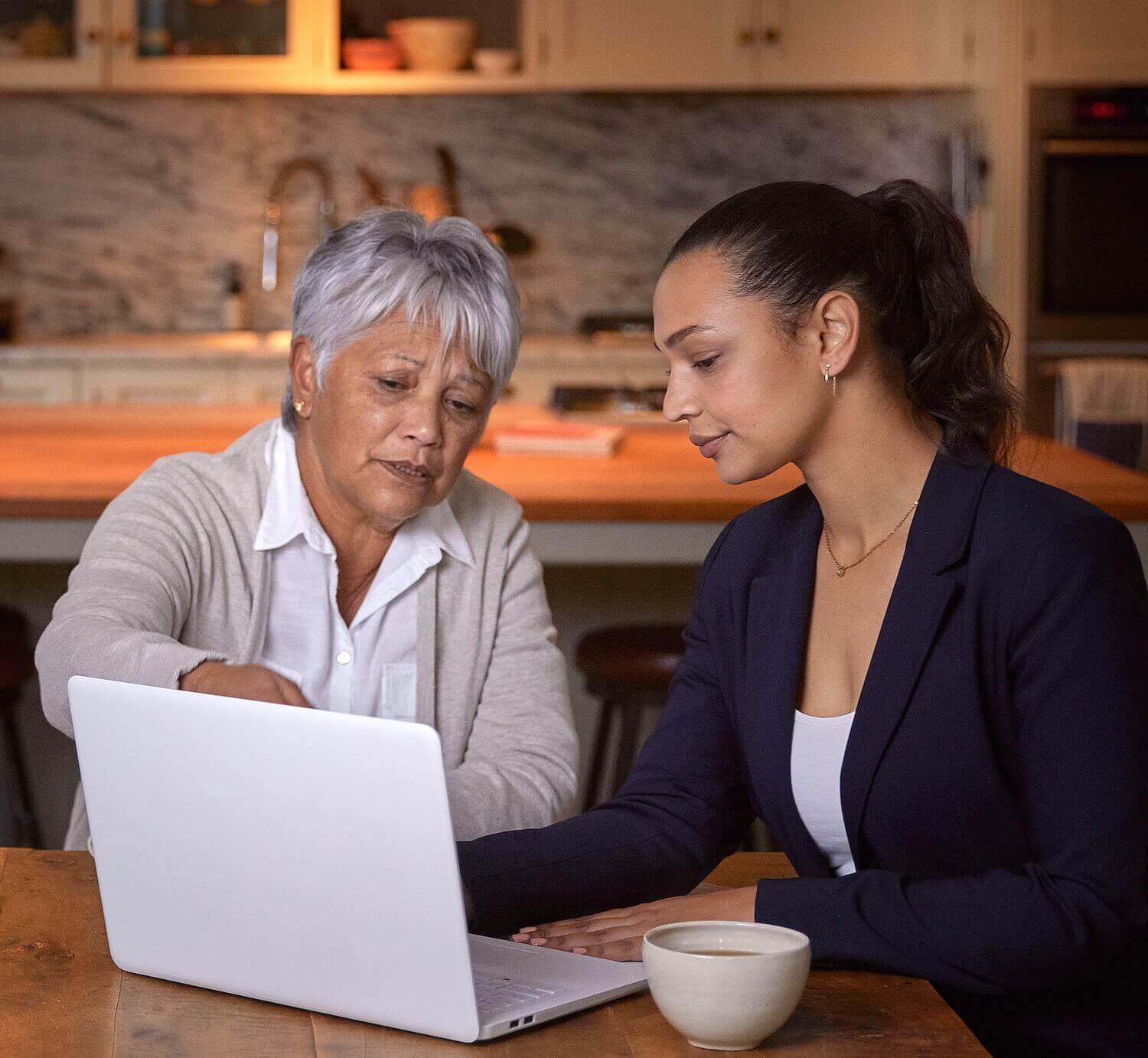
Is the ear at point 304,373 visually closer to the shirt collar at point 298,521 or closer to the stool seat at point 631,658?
the shirt collar at point 298,521

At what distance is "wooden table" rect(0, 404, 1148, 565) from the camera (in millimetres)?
2357

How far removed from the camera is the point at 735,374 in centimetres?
136

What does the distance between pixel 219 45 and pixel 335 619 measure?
3626mm

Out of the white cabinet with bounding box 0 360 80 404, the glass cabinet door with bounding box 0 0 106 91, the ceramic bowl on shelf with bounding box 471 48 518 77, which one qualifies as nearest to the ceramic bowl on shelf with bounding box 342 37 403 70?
the ceramic bowl on shelf with bounding box 471 48 518 77

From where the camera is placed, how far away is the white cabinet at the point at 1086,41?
15.3 ft

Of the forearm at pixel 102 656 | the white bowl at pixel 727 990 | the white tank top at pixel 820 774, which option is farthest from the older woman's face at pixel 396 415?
the white bowl at pixel 727 990

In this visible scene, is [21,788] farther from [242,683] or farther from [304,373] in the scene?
[242,683]

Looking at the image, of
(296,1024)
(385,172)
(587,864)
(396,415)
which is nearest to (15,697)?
(396,415)

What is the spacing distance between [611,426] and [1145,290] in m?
2.31

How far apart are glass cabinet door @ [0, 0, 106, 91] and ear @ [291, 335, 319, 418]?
356cm

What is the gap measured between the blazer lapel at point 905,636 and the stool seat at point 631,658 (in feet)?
3.79

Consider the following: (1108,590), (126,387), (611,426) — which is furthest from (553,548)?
(126,387)

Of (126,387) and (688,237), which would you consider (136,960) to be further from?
(126,387)

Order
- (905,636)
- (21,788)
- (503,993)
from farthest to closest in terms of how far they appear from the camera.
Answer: (21,788), (905,636), (503,993)
